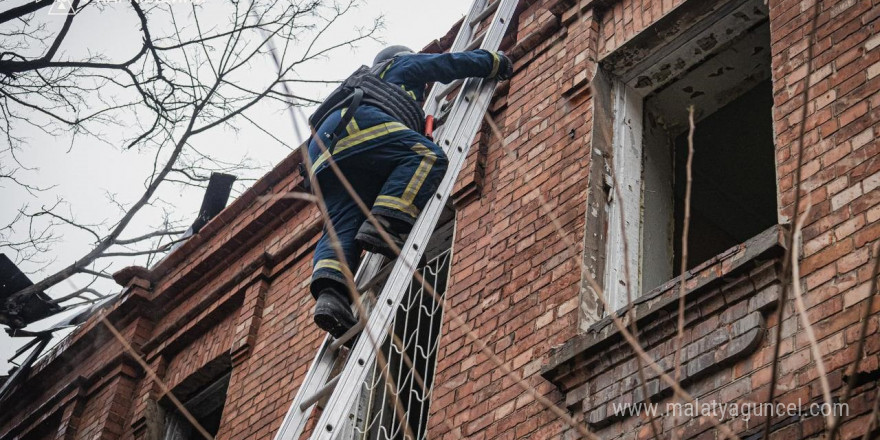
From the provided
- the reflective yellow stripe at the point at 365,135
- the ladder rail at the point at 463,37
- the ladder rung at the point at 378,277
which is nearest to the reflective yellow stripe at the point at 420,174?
the reflective yellow stripe at the point at 365,135

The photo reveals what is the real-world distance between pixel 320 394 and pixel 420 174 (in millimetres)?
1267

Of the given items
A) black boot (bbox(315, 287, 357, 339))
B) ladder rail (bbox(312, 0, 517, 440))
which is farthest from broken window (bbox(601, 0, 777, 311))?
black boot (bbox(315, 287, 357, 339))

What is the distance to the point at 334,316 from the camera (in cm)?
522

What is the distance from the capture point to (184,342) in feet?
29.2

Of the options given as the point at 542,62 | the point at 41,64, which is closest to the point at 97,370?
the point at 41,64

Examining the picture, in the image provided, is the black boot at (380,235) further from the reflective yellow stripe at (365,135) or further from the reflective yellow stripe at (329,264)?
the reflective yellow stripe at (365,135)

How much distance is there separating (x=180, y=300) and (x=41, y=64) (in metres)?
2.90

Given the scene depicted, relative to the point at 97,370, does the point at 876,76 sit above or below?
below

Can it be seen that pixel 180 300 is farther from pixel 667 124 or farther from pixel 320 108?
pixel 667 124

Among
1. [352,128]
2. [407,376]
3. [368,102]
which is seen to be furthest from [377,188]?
[407,376]

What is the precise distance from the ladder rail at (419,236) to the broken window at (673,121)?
2.49ft

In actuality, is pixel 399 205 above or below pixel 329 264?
above

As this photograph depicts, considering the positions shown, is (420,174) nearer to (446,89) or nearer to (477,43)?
(446,89)

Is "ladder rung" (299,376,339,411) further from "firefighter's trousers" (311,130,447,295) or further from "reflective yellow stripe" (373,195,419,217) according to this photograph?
"reflective yellow stripe" (373,195,419,217)
